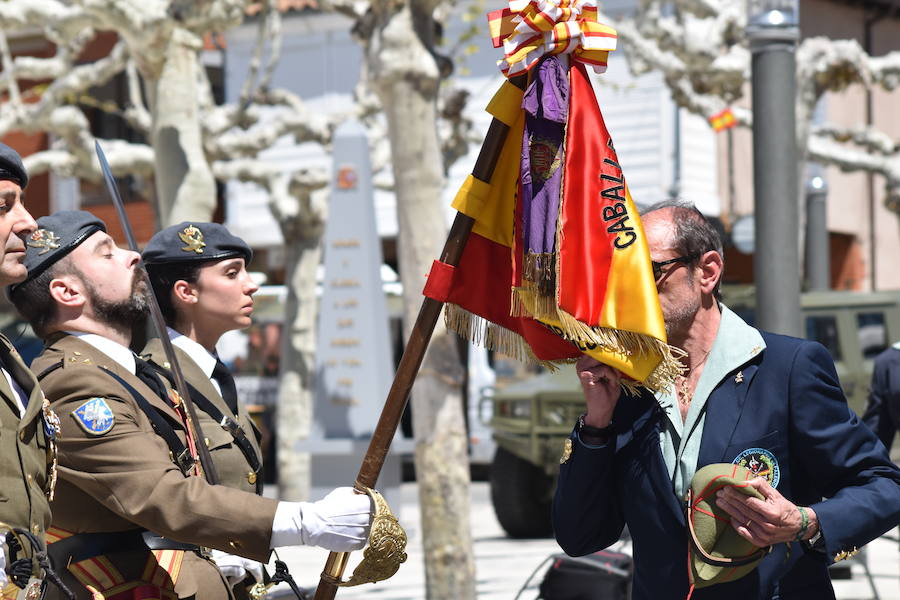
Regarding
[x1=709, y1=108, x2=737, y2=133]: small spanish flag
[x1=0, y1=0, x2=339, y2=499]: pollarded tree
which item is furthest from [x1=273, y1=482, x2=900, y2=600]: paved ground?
[x1=709, y1=108, x2=737, y2=133]: small spanish flag

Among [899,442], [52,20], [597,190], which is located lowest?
[899,442]

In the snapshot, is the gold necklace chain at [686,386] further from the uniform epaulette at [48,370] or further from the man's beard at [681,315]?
the uniform epaulette at [48,370]

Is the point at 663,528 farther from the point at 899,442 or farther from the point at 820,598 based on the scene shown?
the point at 899,442

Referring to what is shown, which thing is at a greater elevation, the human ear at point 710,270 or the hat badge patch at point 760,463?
the human ear at point 710,270

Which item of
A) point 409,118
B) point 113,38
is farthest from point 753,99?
point 113,38

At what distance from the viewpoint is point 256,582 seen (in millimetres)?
4027

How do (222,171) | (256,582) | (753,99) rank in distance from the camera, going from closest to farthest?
(256,582) < (753,99) < (222,171)

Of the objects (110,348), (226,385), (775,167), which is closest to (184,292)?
(226,385)

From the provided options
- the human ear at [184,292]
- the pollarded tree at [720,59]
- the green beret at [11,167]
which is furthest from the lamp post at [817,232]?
the green beret at [11,167]

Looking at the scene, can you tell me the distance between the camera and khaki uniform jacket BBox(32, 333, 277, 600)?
3.22m

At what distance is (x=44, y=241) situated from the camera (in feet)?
12.2

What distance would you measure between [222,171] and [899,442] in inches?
337

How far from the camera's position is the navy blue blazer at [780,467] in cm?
319

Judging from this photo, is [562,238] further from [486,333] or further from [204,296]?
[204,296]
